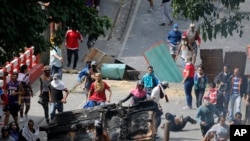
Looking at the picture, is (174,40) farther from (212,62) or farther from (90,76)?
(90,76)

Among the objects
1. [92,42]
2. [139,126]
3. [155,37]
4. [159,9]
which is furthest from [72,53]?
[139,126]

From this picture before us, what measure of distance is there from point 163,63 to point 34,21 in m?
11.0

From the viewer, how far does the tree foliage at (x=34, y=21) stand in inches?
730

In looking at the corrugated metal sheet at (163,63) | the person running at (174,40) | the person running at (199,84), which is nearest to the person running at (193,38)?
the person running at (174,40)

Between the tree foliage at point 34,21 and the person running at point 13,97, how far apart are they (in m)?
3.53

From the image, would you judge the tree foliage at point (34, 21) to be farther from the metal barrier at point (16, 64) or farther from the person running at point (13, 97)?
the metal barrier at point (16, 64)

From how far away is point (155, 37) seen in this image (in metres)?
34.2

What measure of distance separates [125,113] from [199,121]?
276cm

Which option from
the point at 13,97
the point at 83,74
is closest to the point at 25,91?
the point at 13,97

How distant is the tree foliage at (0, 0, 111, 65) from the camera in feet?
60.8

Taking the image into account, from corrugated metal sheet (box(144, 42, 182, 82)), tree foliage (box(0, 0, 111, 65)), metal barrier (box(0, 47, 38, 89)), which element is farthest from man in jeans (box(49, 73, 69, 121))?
corrugated metal sheet (box(144, 42, 182, 82))

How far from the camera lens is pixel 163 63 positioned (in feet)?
97.5

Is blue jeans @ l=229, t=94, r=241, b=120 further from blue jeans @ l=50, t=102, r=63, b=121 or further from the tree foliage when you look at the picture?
the tree foliage

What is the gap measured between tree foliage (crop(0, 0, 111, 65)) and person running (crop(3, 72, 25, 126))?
11.6ft
